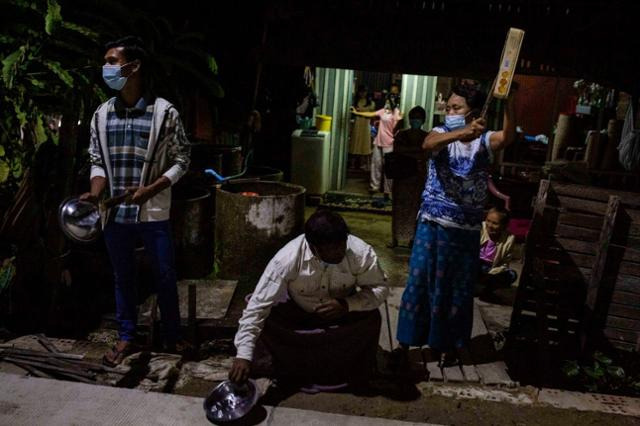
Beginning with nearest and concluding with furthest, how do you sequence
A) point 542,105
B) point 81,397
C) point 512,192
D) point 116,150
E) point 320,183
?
point 81,397 < point 116,150 < point 512,192 < point 320,183 < point 542,105

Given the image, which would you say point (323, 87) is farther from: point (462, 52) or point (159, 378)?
point (159, 378)

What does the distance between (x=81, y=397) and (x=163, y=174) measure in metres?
1.79

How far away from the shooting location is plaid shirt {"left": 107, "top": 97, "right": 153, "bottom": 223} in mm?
4332

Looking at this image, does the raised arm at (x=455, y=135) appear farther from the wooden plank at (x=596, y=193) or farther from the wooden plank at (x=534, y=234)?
the wooden plank at (x=596, y=193)

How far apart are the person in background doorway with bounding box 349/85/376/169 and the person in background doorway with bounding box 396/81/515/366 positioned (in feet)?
34.0

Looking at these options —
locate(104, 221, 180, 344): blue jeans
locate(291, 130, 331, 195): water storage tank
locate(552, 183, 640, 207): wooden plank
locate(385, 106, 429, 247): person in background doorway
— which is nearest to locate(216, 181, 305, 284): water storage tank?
locate(385, 106, 429, 247): person in background doorway

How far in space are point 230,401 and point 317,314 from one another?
3.02ft

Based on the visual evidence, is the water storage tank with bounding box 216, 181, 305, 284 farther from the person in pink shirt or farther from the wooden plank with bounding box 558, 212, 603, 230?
the person in pink shirt

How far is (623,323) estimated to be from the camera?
527cm

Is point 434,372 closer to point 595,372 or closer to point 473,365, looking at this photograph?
point 473,365

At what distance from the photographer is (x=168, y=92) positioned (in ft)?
21.9

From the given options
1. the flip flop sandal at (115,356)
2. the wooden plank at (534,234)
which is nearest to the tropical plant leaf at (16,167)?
the flip flop sandal at (115,356)

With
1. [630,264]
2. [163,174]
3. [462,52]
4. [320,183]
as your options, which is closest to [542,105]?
[320,183]

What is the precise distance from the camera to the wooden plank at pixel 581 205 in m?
5.17
